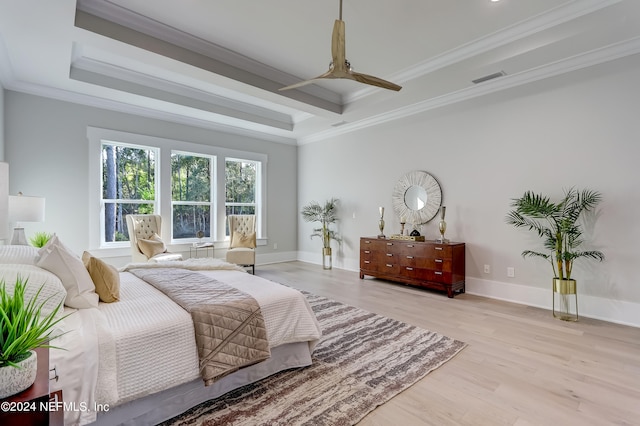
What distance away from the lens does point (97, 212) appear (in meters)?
4.85

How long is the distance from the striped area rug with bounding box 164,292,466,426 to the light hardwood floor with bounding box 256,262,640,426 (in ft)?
0.36

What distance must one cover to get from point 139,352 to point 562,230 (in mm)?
4111

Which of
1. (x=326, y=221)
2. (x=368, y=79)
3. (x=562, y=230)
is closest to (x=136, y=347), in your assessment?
(x=368, y=79)

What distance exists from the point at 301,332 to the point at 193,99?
4353mm

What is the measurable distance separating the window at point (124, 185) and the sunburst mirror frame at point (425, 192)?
4.32 metres

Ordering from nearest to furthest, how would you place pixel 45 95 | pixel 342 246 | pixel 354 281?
pixel 45 95 < pixel 354 281 < pixel 342 246

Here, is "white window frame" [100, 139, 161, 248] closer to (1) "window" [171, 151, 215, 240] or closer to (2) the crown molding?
(1) "window" [171, 151, 215, 240]

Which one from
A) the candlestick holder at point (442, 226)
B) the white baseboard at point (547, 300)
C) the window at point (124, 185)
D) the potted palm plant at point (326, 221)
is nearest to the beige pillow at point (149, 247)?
the window at point (124, 185)

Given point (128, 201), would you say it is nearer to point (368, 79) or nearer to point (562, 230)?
point (368, 79)

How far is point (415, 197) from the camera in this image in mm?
5219

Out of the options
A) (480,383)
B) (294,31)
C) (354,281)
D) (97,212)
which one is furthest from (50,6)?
(354,281)

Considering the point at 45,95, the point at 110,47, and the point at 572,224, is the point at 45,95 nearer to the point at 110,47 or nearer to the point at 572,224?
the point at 110,47

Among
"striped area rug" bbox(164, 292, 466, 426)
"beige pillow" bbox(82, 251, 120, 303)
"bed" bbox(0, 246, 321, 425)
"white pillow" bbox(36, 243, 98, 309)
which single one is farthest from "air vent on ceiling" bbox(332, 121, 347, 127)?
"white pillow" bbox(36, 243, 98, 309)

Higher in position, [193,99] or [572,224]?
[193,99]
